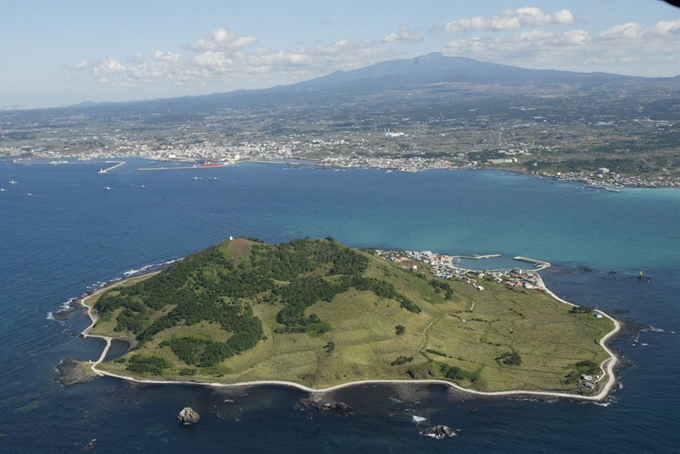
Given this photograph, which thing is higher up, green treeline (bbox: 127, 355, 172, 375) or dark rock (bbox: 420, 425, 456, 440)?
green treeline (bbox: 127, 355, 172, 375)

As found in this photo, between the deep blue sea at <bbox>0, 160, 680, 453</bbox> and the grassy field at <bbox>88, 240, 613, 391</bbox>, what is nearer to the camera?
the deep blue sea at <bbox>0, 160, 680, 453</bbox>

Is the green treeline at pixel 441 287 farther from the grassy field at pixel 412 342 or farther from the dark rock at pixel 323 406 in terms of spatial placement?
the dark rock at pixel 323 406

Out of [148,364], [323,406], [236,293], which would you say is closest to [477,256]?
[236,293]

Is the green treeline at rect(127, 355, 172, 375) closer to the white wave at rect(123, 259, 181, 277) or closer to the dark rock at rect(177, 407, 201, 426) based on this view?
the dark rock at rect(177, 407, 201, 426)

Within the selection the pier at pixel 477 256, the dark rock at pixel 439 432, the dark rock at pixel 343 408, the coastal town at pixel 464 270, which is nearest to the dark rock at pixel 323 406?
the dark rock at pixel 343 408

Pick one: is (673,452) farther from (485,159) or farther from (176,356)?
(485,159)

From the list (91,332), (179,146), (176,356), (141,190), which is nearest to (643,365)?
(176,356)

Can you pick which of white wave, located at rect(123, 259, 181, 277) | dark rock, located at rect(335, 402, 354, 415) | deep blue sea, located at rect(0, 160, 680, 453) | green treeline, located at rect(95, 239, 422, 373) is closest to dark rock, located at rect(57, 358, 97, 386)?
deep blue sea, located at rect(0, 160, 680, 453)
